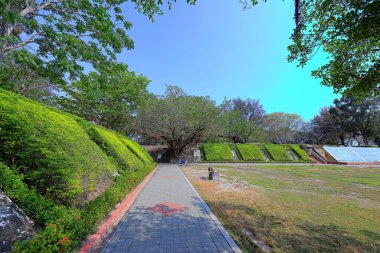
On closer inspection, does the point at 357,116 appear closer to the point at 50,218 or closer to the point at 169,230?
the point at 169,230

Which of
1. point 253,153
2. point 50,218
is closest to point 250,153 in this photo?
point 253,153

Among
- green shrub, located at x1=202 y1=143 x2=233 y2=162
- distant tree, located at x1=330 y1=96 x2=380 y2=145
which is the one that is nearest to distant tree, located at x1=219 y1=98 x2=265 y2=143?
green shrub, located at x1=202 y1=143 x2=233 y2=162

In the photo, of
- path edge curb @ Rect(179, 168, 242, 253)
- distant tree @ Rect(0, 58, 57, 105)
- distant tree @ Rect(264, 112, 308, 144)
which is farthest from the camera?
distant tree @ Rect(264, 112, 308, 144)

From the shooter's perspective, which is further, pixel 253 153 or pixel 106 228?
pixel 253 153

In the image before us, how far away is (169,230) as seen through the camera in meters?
4.03

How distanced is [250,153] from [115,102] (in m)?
18.8

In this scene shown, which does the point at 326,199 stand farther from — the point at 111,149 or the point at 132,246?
the point at 111,149

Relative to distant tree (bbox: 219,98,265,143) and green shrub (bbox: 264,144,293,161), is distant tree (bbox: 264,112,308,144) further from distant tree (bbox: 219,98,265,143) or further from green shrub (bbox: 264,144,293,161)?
green shrub (bbox: 264,144,293,161)

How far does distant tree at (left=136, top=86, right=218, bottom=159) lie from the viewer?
22.1 metres

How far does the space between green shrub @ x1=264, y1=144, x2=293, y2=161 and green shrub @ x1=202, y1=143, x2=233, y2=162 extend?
6046mm

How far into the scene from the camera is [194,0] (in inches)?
149

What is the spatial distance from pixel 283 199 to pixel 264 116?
41352 millimetres

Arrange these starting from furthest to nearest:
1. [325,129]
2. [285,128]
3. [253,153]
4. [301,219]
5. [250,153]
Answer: [285,128], [325,129], [253,153], [250,153], [301,219]

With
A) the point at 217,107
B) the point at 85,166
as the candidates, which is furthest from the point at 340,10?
the point at 217,107
